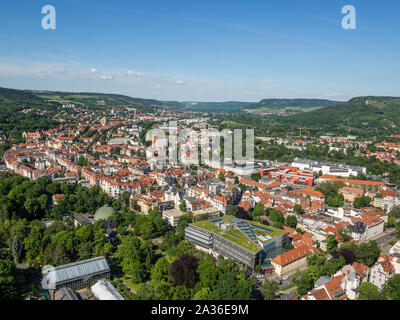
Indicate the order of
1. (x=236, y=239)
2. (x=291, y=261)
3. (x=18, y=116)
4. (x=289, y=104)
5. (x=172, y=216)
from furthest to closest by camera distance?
(x=289, y=104) → (x=18, y=116) → (x=172, y=216) → (x=236, y=239) → (x=291, y=261)

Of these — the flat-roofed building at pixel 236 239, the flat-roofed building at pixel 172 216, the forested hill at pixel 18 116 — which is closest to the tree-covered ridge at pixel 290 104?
the forested hill at pixel 18 116

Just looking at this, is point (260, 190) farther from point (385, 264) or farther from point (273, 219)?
point (385, 264)

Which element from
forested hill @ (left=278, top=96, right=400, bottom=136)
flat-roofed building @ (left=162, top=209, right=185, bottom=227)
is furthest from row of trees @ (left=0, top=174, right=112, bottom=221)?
forested hill @ (left=278, top=96, right=400, bottom=136)

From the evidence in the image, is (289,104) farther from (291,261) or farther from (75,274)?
(75,274)

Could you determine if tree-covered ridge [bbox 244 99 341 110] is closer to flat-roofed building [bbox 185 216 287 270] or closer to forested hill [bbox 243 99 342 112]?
forested hill [bbox 243 99 342 112]

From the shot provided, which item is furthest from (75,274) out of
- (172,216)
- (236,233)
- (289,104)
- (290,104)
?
(290,104)

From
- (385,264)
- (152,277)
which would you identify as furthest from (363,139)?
(152,277)
